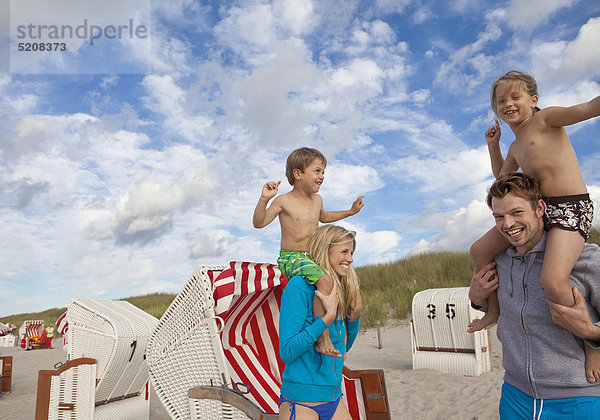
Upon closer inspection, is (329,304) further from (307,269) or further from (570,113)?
(570,113)

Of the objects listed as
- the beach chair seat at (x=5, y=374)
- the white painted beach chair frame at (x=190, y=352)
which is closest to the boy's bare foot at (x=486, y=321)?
the white painted beach chair frame at (x=190, y=352)

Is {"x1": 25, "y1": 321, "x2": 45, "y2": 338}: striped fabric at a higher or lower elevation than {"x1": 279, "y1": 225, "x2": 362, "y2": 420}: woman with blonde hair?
higher

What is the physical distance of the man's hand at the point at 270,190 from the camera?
154 inches

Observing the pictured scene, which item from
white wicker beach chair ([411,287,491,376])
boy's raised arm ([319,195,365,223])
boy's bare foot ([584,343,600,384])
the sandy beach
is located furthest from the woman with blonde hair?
white wicker beach chair ([411,287,491,376])

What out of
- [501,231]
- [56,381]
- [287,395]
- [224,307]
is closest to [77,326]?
[56,381]

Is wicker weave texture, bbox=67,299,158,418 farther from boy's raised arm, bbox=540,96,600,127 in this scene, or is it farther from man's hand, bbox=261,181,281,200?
boy's raised arm, bbox=540,96,600,127

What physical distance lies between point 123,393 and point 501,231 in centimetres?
485

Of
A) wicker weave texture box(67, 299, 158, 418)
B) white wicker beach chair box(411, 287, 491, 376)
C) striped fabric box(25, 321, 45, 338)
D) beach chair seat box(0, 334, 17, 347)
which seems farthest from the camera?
beach chair seat box(0, 334, 17, 347)

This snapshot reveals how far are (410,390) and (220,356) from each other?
4.86 metres

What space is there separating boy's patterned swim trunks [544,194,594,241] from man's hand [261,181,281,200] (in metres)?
2.20

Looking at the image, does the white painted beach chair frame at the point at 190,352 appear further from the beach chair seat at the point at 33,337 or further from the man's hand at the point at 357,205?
the beach chair seat at the point at 33,337

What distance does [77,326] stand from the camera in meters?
5.26

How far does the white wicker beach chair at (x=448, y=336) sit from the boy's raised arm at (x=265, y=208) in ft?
16.5

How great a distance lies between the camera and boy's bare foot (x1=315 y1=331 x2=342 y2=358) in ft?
8.02
